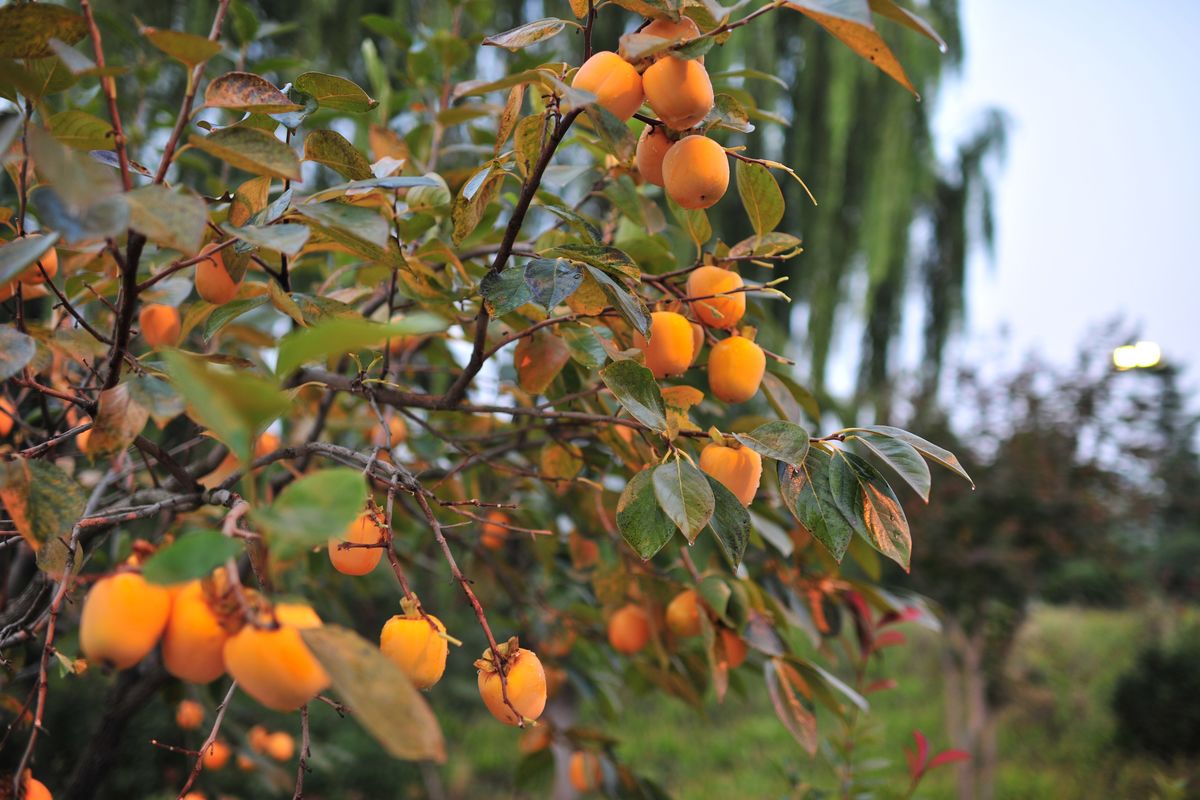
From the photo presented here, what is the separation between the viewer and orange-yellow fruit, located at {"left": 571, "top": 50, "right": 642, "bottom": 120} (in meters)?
0.39

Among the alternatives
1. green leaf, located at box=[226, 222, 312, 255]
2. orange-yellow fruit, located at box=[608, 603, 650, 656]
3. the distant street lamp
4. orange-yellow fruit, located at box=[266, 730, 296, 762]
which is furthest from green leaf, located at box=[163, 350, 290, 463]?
the distant street lamp

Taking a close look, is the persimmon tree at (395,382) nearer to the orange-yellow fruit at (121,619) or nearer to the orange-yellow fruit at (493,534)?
the orange-yellow fruit at (121,619)

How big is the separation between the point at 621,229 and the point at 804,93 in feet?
6.23

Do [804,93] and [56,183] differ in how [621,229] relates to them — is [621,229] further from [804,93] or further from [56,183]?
[804,93]

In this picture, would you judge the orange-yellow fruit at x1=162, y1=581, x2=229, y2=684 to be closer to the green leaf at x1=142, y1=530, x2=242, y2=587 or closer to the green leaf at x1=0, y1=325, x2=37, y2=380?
the green leaf at x1=142, y1=530, x2=242, y2=587

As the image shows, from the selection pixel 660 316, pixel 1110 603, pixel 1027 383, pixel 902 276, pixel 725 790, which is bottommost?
pixel 1110 603

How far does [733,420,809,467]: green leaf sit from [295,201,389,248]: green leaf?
0.71ft

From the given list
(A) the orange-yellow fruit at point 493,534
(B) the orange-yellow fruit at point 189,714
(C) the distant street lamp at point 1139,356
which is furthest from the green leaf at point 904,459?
(C) the distant street lamp at point 1139,356

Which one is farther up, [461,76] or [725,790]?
[461,76]

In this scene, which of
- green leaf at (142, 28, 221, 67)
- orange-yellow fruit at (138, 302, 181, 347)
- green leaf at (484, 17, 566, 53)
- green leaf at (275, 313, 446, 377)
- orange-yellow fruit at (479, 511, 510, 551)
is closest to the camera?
green leaf at (275, 313, 446, 377)

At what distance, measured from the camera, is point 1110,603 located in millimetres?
5605

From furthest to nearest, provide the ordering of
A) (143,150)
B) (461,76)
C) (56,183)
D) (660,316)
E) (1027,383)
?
(1027,383) < (461,76) < (143,150) < (660,316) < (56,183)

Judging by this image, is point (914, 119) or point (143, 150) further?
point (914, 119)

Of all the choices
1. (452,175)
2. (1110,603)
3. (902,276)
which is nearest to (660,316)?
(452,175)
